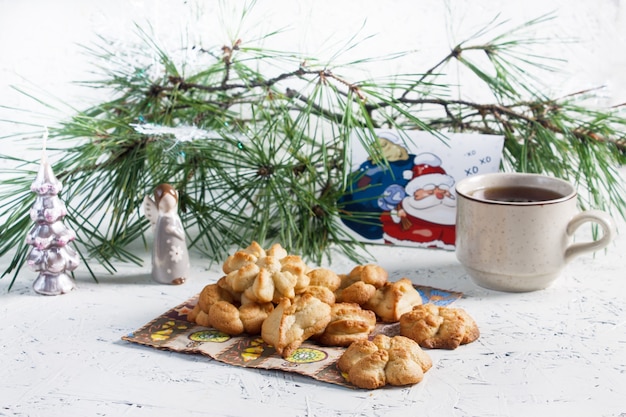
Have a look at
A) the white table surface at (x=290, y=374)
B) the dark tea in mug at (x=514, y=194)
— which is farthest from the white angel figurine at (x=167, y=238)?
the dark tea in mug at (x=514, y=194)

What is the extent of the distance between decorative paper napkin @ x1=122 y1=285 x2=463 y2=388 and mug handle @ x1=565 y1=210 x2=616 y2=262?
0.71 feet

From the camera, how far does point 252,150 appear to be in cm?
106

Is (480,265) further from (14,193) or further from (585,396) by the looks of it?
(14,193)

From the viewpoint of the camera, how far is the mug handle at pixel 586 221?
3.05 ft

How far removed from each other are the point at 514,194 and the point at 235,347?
37 centimetres

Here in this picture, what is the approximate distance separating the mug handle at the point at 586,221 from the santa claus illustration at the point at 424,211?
176 mm

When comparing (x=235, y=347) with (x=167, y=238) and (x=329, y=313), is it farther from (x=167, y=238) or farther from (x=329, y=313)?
(x=167, y=238)

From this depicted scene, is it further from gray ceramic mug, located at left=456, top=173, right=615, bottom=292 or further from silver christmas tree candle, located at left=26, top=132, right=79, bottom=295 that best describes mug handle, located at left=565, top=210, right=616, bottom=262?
silver christmas tree candle, located at left=26, top=132, right=79, bottom=295

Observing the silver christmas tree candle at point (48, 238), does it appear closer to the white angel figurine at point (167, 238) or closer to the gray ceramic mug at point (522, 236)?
the white angel figurine at point (167, 238)

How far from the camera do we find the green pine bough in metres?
1.06

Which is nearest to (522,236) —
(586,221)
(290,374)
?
(586,221)

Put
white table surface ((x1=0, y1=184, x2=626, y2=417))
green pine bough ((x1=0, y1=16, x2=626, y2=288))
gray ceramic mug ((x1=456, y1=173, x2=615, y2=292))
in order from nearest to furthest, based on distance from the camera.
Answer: white table surface ((x1=0, y1=184, x2=626, y2=417)), gray ceramic mug ((x1=456, y1=173, x2=615, y2=292)), green pine bough ((x1=0, y1=16, x2=626, y2=288))

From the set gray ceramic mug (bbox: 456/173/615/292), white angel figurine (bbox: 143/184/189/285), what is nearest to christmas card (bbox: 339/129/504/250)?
gray ceramic mug (bbox: 456/173/615/292)

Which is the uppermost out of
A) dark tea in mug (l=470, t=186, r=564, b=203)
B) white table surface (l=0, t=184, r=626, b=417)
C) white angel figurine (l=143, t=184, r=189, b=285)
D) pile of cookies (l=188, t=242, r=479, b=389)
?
dark tea in mug (l=470, t=186, r=564, b=203)
